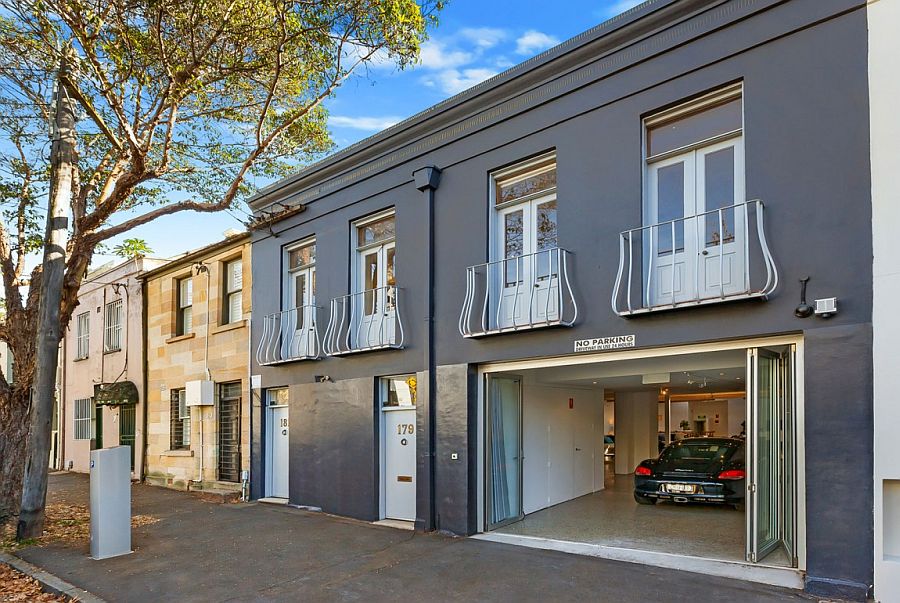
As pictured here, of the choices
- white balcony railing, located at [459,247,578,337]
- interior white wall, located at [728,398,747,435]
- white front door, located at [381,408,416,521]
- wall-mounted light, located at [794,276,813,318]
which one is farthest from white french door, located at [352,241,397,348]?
interior white wall, located at [728,398,747,435]

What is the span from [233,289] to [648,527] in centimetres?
982

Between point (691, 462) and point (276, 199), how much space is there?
921 cm

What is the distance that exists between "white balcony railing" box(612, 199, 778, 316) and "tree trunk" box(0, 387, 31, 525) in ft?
29.4

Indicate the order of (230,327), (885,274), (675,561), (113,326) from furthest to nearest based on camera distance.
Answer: (113,326)
(230,327)
(675,561)
(885,274)

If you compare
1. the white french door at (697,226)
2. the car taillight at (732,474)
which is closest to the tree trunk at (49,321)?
the white french door at (697,226)

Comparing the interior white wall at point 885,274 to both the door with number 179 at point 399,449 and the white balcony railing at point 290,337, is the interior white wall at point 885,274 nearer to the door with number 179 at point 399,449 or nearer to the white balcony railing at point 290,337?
the door with number 179 at point 399,449

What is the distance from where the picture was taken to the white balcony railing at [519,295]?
8.27 metres

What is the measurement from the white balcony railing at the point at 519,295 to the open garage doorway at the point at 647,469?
66 centimetres

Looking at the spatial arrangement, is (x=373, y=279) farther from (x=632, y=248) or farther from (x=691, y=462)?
(x=691, y=462)

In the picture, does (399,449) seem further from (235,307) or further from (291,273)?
(235,307)

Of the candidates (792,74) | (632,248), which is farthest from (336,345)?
(792,74)

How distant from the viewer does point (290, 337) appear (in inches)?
494

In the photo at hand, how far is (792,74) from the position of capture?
261 inches

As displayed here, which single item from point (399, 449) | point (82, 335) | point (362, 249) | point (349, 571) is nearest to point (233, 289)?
point (362, 249)
